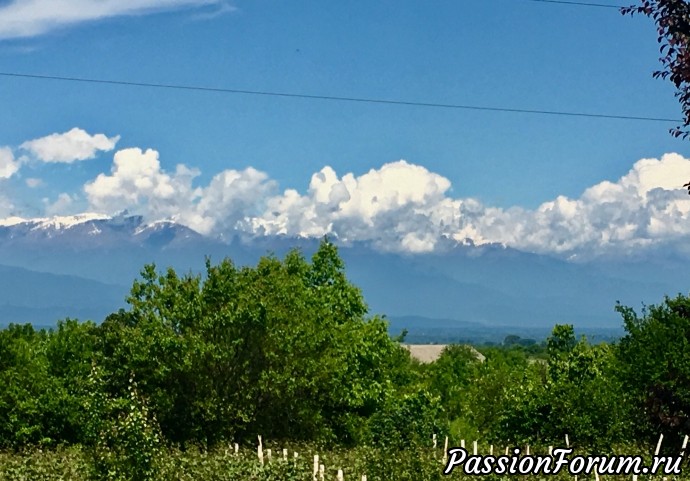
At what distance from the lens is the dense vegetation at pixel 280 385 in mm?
29156

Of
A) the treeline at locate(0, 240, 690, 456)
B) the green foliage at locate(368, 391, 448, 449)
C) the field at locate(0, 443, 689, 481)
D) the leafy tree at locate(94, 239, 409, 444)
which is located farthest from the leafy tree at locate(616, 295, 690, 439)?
the leafy tree at locate(94, 239, 409, 444)

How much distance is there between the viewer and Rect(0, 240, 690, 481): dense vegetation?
95.7ft

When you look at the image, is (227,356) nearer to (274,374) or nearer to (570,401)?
(274,374)

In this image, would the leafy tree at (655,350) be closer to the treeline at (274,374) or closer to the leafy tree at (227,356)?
the treeline at (274,374)

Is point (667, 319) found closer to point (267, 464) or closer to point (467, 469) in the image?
point (467, 469)

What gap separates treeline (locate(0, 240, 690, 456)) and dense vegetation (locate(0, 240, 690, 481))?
86 mm

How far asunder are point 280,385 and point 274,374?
92 cm

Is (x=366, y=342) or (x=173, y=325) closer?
(x=173, y=325)

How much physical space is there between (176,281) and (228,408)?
26.8ft

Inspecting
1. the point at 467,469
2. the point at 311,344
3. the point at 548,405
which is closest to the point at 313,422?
the point at 311,344

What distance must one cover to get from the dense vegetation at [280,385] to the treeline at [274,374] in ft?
0.28

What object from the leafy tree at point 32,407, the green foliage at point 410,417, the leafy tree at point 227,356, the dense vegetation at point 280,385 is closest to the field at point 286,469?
the dense vegetation at point 280,385

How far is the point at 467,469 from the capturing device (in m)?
25.3

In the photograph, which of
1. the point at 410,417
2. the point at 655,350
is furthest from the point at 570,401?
the point at 410,417
